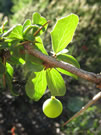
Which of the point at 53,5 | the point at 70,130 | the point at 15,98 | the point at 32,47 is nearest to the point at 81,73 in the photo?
the point at 32,47

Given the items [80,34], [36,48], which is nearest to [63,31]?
[36,48]

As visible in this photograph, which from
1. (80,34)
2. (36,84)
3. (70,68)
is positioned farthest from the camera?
(80,34)

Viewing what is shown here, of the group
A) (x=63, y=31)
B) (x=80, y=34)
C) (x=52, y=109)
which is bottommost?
(x=80, y=34)

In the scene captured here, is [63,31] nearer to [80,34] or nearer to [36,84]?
[36,84]

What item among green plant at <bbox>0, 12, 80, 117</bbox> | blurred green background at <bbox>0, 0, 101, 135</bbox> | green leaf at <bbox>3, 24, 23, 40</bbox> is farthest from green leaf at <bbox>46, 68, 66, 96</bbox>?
blurred green background at <bbox>0, 0, 101, 135</bbox>

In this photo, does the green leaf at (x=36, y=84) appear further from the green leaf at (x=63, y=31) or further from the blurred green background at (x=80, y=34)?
the blurred green background at (x=80, y=34)

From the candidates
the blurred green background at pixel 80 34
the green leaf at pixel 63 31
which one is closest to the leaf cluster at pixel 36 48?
the green leaf at pixel 63 31

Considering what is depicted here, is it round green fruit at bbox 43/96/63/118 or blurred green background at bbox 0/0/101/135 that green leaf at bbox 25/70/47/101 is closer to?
round green fruit at bbox 43/96/63/118
